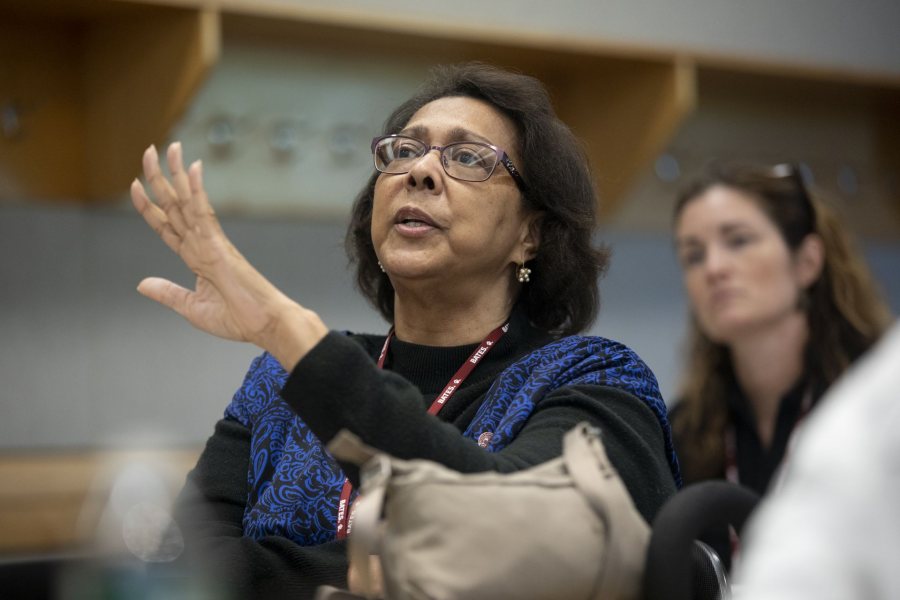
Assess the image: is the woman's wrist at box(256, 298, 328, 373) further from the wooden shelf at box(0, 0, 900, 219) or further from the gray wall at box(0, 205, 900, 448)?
the gray wall at box(0, 205, 900, 448)

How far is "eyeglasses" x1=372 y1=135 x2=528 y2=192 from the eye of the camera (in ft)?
6.82

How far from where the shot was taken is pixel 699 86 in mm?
4422

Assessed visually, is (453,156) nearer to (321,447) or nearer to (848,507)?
(321,447)

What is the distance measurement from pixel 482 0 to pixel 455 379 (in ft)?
7.85

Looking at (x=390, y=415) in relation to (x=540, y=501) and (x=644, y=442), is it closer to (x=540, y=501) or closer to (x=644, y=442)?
(x=540, y=501)

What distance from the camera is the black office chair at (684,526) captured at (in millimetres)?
1165

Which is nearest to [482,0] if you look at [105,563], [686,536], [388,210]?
[388,210]

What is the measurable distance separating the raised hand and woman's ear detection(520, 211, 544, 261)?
746 mm

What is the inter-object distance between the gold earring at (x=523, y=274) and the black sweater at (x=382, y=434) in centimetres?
9

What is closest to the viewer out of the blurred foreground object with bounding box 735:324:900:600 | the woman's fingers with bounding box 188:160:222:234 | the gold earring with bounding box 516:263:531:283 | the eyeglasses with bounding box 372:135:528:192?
the blurred foreground object with bounding box 735:324:900:600

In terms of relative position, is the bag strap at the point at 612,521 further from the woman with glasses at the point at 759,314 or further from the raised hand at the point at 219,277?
the woman with glasses at the point at 759,314

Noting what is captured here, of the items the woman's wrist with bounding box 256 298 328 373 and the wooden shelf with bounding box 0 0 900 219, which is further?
the wooden shelf with bounding box 0 0 900 219

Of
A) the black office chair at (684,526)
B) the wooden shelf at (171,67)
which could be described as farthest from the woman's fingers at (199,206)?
the wooden shelf at (171,67)

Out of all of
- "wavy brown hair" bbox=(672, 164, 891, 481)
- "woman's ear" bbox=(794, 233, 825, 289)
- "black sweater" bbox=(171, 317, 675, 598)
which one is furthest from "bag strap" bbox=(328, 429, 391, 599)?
"woman's ear" bbox=(794, 233, 825, 289)
